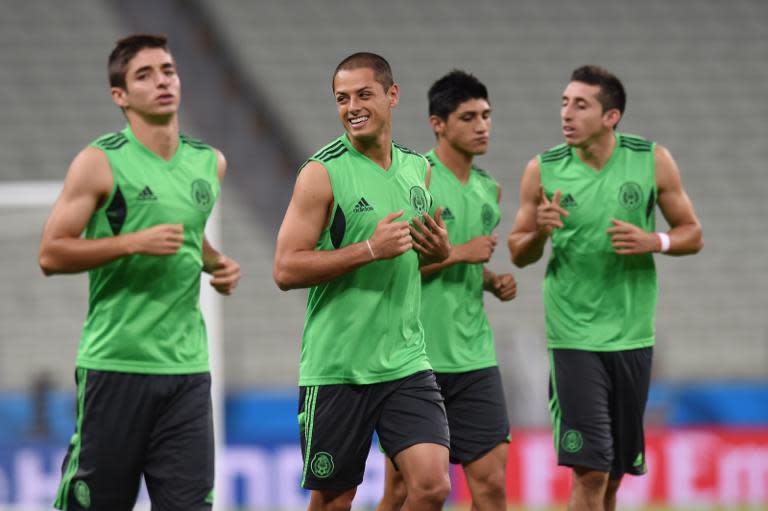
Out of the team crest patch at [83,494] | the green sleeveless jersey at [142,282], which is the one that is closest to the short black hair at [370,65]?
the green sleeveless jersey at [142,282]

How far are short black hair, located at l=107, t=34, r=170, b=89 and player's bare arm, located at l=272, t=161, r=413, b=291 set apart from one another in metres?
0.84

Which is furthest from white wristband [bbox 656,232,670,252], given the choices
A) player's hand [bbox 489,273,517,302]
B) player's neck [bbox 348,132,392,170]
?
player's neck [bbox 348,132,392,170]

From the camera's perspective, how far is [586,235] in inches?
257

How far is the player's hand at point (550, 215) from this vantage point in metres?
6.23

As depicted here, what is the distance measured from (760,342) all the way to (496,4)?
15.3 ft

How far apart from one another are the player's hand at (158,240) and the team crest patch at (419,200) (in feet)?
3.30

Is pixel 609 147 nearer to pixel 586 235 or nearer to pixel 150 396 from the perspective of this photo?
pixel 586 235

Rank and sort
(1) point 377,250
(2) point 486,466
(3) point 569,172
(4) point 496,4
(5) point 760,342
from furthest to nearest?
(4) point 496,4 → (5) point 760,342 → (3) point 569,172 → (2) point 486,466 → (1) point 377,250

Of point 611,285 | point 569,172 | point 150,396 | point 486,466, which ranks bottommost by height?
point 486,466

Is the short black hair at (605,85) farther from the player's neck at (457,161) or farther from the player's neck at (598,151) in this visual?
the player's neck at (457,161)

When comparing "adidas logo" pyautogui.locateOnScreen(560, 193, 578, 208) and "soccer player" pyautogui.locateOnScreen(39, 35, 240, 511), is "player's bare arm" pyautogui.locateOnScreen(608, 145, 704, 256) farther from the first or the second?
"soccer player" pyautogui.locateOnScreen(39, 35, 240, 511)

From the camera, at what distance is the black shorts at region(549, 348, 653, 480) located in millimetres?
6379

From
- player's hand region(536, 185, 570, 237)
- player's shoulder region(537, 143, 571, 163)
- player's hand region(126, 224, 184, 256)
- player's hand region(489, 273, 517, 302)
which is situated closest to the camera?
player's hand region(126, 224, 184, 256)

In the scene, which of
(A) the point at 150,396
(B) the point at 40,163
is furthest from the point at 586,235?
(B) the point at 40,163
